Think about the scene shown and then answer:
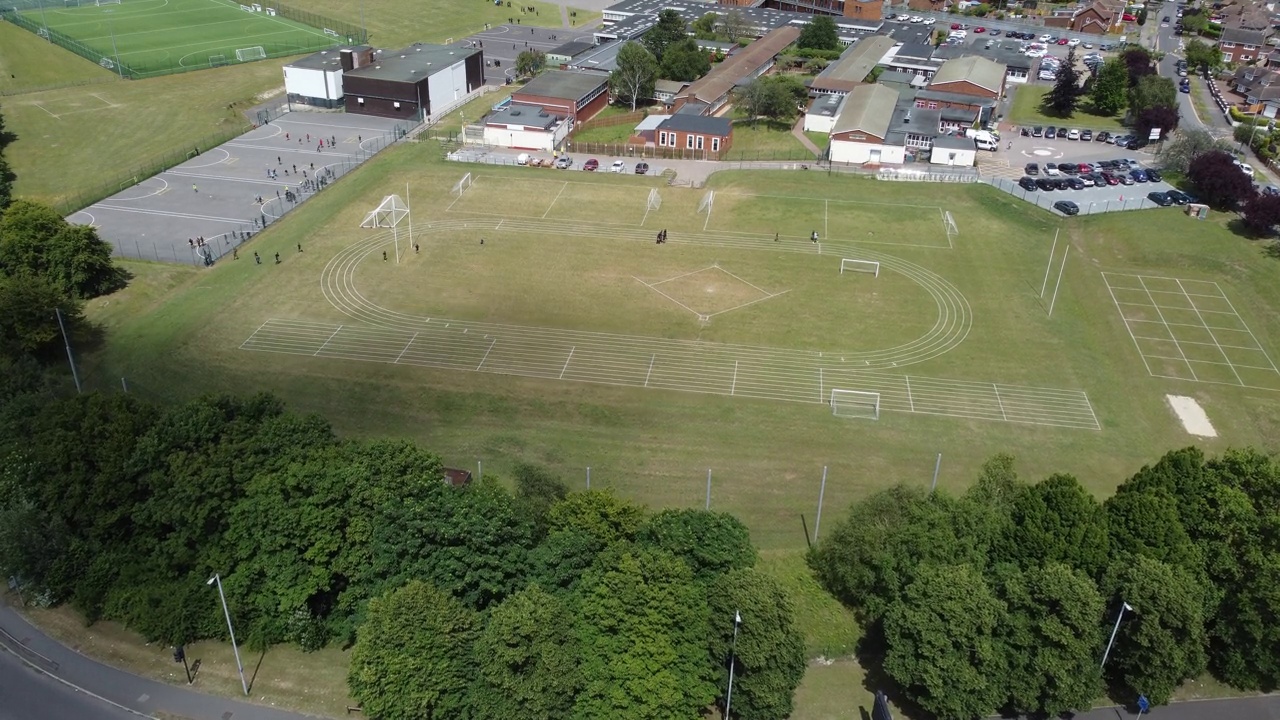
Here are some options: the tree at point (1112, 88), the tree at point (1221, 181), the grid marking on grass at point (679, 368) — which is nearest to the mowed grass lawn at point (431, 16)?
the tree at point (1112, 88)

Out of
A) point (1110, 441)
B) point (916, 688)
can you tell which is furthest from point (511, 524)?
point (1110, 441)

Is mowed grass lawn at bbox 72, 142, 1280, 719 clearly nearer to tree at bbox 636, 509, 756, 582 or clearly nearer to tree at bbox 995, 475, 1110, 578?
tree at bbox 636, 509, 756, 582

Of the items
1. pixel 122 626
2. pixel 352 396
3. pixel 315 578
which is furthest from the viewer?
pixel 352 396

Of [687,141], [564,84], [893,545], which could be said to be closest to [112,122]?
[564,84]

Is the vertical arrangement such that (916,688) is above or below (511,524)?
below

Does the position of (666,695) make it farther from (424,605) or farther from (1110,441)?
(1110,441)

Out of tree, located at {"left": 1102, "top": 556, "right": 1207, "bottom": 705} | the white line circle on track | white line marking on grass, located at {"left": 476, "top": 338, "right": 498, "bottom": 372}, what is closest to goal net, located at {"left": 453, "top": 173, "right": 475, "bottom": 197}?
the white line circle on track
